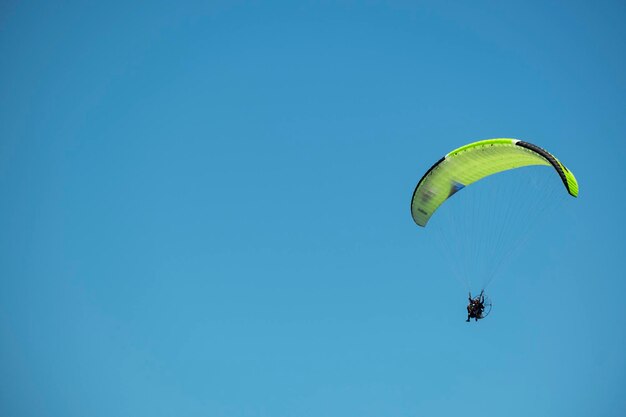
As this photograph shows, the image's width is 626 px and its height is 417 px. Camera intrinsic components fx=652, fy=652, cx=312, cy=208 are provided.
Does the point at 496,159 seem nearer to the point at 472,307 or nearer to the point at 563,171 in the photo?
the point at 563,171

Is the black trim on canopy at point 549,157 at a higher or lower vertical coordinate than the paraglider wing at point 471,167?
lower

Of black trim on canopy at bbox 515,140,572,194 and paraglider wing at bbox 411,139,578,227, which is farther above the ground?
paraglider wing at bbox 411,139,578,227

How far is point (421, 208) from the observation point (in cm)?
2992

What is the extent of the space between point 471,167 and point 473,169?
19cm

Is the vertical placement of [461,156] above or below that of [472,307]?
above

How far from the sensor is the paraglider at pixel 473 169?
2425cm

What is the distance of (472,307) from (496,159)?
6225 millimetres

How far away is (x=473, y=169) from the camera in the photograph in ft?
90.0

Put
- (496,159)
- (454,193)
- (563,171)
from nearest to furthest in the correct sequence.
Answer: (563,171)
(496,159)
(454,193)

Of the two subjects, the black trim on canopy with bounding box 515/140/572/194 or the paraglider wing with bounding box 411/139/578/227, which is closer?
the black trim on canopy with bounding box 515/140/572/194

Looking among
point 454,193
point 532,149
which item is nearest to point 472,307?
point 454,193

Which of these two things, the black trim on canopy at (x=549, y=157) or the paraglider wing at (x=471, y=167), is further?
the paraglider wing at (x=471, y=167)

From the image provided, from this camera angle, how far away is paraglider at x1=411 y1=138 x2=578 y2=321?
24245 millimetres

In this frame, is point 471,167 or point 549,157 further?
point 471,167
